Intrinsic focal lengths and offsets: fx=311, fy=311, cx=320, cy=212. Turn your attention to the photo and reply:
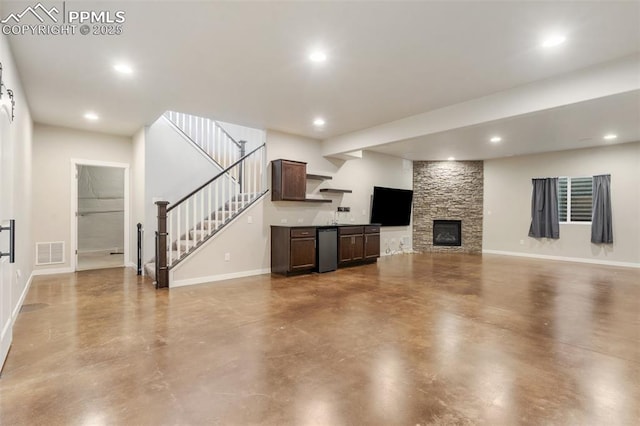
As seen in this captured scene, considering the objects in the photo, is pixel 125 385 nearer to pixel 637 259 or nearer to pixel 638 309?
pixel 638 309

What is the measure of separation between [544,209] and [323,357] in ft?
28.1

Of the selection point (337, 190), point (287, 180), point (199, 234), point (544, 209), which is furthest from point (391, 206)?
point (199, 234)

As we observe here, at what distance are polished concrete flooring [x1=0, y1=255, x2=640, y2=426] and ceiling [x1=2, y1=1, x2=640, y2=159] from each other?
2886 millimetres

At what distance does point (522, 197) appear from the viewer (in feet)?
29.6

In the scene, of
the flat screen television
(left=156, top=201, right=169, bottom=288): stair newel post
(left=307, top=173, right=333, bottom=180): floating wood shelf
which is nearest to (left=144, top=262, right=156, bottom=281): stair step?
(left=156, top=201, right=169, bottom=288): stair newel post

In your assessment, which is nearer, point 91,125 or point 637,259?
point 91,125

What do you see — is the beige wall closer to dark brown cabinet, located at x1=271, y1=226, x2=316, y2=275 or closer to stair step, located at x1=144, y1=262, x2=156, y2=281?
stair step, located at x1=144, y1=262, x2=156, y2=281

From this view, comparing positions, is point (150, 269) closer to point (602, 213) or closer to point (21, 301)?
point (21, 301)

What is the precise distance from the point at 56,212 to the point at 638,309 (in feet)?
31.5

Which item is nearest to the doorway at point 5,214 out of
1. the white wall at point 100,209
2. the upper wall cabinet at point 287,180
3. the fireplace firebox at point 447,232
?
the upper wall cabinet at point 287,180

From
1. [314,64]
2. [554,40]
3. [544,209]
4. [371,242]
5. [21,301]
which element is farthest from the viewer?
[544,209]

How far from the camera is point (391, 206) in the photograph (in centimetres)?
902

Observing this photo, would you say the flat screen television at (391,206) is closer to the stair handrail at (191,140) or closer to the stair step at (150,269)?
the stair handrail at (191,140)

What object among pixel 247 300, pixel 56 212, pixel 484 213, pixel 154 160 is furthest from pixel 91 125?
pixel 484 213
